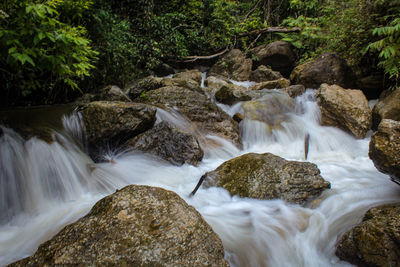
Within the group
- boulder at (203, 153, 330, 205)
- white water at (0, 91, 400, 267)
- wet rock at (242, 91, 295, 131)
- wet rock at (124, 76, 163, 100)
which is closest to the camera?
white water at (0, 91, 400, 267)

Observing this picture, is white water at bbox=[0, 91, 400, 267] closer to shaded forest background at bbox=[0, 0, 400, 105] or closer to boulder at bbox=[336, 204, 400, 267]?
boulder at bbox=[336, 204, 400, 267]

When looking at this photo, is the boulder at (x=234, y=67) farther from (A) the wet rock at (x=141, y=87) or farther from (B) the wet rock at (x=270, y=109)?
(A) the wet rock at (x=141, y=87)

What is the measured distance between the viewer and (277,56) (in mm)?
10562

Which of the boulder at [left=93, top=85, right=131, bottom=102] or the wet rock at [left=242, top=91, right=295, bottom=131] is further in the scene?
the wet rock at [left=242, top=91, right=295, bottom=131]

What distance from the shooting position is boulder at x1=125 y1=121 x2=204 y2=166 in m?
4.21

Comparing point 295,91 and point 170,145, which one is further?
point 295,91

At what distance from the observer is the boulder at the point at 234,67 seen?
1102 cm

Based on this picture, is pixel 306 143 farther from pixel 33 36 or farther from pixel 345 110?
pixel 33 36

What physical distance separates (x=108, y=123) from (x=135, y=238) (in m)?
3.03

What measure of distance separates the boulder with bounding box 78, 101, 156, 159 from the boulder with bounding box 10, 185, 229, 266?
8.59 ft

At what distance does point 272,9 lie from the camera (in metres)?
12.7

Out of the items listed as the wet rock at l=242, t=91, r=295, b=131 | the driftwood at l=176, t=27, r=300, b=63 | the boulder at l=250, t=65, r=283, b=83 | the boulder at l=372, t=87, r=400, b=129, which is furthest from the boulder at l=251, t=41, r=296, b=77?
the boulder at l=372, t=87, r=400, b=129

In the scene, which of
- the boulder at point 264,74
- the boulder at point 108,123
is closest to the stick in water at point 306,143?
the boulder at point 108,123

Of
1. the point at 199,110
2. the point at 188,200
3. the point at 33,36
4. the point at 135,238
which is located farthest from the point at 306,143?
the point at 33,36
